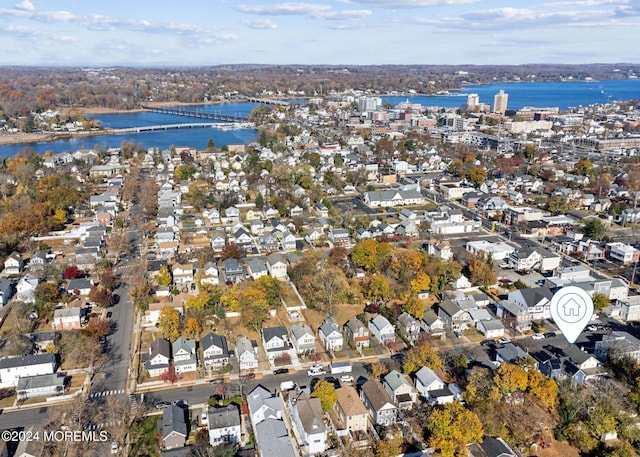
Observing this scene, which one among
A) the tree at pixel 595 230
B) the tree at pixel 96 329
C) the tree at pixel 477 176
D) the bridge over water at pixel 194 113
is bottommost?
the tree at pixel 96 329

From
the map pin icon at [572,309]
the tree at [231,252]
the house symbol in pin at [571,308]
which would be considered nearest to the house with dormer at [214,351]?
the tree at [231,252]

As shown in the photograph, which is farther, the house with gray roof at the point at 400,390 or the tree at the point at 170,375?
the tree at the point at 170,375

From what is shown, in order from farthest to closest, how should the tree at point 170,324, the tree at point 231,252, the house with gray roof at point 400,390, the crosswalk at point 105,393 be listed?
the tree at point 231,252 < the tree at point 170,324 < the crosswalk at point 105,393 < the house with gray roof at point 400,390

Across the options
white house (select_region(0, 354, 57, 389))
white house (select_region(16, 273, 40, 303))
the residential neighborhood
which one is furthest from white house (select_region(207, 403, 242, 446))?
white house (select_region(16, 273, 40, 303))

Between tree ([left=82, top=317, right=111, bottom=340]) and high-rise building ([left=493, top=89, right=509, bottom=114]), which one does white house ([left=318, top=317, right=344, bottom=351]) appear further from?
high-rise building ([left=493, top=89, right=509, bottom=114])

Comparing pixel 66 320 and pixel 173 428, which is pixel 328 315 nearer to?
pixel 173 428

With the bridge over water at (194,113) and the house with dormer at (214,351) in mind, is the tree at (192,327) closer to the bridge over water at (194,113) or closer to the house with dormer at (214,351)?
the house with dormer at (214,351)

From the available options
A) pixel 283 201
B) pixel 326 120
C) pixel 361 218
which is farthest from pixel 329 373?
pixel 326 120
